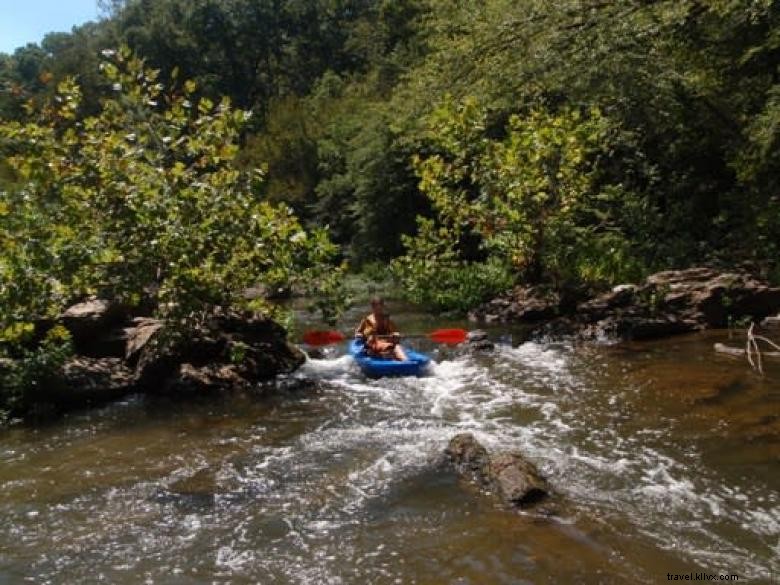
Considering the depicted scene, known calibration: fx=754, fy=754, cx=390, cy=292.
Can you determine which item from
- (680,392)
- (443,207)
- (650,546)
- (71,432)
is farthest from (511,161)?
(650,546)

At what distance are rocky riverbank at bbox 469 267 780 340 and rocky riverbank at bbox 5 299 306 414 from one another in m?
5.07

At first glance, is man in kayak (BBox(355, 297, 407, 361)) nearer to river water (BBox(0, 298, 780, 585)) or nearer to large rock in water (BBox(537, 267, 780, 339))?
river water (BBox(0, 298, 780, 585))

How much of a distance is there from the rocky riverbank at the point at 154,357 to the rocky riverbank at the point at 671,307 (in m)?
5.07

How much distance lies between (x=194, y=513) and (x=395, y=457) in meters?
1.97

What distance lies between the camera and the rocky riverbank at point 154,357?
1026 cm

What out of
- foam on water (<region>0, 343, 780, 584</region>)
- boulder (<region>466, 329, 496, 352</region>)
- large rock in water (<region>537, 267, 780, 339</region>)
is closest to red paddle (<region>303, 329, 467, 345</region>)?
boulder (<region>466, 329, 496, 352</region>)

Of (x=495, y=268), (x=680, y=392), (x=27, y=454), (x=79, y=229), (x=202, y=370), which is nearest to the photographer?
(x=27, y=454)

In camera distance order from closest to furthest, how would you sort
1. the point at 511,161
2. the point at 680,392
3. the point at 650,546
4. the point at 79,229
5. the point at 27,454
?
the point at 650,546 → the point at 27,454 → the point at 680,392 → the point at 79,229 → the point at 511,161

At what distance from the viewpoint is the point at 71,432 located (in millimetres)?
9008

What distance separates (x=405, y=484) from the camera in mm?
6523

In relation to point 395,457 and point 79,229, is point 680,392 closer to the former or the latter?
point 395,457

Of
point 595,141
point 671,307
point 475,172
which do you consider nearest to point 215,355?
point 475,172

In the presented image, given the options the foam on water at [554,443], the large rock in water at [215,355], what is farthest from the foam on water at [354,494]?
the large rock in water at [215,355]

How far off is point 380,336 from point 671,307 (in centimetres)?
506
